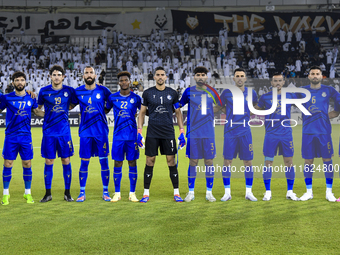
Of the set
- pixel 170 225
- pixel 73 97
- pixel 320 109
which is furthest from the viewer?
pixel 73 97

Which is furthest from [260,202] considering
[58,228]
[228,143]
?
[58,228]

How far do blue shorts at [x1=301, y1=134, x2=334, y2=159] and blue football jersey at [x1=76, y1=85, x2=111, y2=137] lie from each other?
3.45 meters

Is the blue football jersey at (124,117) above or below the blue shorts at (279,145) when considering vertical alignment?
above

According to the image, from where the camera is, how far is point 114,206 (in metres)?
6.05

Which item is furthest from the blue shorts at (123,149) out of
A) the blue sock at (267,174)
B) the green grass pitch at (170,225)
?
the blue sock at (267,174)

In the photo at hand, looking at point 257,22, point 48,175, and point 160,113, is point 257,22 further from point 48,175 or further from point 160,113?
point 48,175

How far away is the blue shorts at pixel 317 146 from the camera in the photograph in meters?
6.30

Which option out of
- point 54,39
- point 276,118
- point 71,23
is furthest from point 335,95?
point 71,23

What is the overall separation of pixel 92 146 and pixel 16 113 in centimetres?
137

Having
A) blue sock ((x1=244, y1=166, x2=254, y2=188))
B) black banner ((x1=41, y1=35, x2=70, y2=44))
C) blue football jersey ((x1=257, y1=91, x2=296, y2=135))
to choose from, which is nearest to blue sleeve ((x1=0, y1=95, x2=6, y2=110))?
blue sock ((x1=244, y1=166, x2=254, y2=188))

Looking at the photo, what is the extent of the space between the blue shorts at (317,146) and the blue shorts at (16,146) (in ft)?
15.3

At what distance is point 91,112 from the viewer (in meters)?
6.43

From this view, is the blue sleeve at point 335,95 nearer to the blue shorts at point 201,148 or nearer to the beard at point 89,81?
the blue shorts at point 201,148

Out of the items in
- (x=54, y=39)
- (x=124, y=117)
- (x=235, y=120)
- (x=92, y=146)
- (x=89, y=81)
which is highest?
(x=54, y=39)
